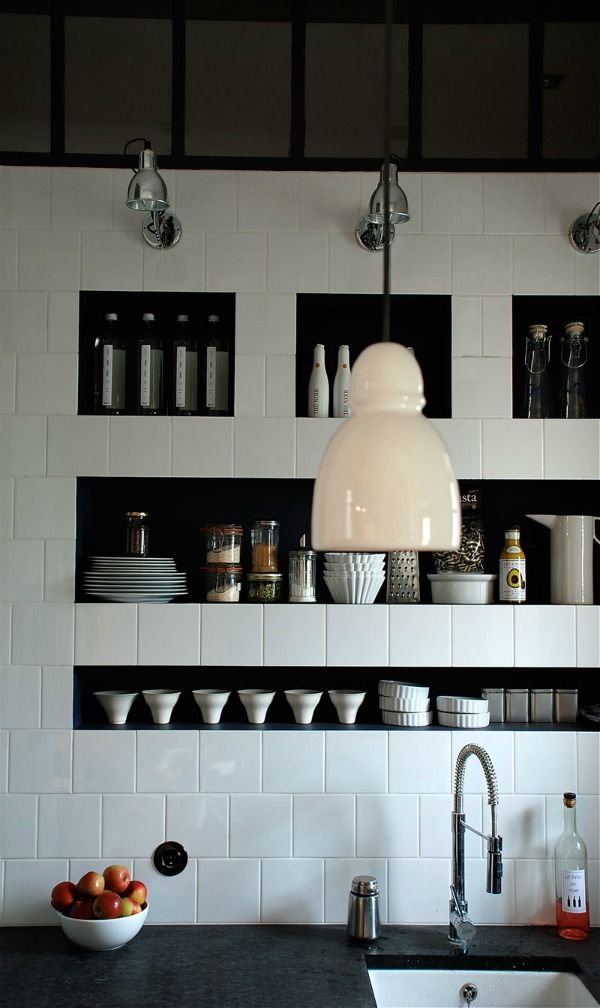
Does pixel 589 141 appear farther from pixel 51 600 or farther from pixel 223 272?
pixel 51 600

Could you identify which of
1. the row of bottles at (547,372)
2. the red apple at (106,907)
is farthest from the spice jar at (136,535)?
the row of bottles at (547,372)

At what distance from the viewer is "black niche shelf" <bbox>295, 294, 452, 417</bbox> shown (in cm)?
278

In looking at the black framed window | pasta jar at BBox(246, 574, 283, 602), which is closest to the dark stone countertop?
pasta jar at BBox(246, 574, 283, 602)

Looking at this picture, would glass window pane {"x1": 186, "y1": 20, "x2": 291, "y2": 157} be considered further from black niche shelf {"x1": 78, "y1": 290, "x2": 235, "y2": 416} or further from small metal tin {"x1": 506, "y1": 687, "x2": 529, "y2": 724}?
small metal tin {"x1": 506, "y1": 687, "x2": 529, "y2": 724}

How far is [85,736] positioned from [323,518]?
1587 millimetres

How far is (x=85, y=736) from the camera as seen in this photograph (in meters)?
2.52

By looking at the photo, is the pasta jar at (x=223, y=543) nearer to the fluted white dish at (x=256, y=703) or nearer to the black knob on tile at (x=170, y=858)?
the fluted white dish at (x=256, y=703)

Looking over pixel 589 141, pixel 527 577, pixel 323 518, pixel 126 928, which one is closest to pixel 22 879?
pixel 126 928

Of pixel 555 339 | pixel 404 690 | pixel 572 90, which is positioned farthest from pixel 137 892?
pixel 572 90

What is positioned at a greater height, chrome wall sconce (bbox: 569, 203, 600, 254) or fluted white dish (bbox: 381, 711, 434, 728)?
chrome wall sconce (bbox: 569, 203, 600, 254)

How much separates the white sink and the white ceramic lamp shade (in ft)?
4.95

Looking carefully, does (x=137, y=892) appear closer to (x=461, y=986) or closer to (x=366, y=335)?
(x=461, y=986)

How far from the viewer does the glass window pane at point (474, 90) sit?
2729 millimetres

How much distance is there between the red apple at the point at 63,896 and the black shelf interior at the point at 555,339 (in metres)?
1.69
